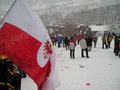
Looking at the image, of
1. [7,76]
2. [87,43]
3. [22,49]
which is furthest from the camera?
[87,43]

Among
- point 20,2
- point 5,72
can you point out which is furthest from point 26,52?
point 20,2

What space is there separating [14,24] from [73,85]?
374cm

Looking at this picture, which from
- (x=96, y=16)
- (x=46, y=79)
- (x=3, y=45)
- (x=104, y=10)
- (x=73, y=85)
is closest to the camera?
(x=3, y=45)

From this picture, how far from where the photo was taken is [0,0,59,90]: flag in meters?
2.56

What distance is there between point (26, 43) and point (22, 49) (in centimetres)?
15

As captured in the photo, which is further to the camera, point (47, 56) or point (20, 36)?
point (47, 56)

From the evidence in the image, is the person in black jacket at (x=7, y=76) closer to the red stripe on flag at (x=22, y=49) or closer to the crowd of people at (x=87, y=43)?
the red stripe on flag at (x=22, y=49)

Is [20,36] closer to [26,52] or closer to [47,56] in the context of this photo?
[26,52]

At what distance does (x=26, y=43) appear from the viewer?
2648mm

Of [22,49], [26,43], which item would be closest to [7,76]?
[22,49]

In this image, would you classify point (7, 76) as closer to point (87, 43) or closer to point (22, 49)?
point (22, 49)

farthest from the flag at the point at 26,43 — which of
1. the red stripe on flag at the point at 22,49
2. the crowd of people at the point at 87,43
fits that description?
the crowd of people at the point at 87,43

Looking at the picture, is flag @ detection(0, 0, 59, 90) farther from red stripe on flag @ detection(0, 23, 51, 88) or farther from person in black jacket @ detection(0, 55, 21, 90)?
person in black jacket @ detection(0, 55, 21, 90)

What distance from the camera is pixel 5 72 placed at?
90.8 inches
